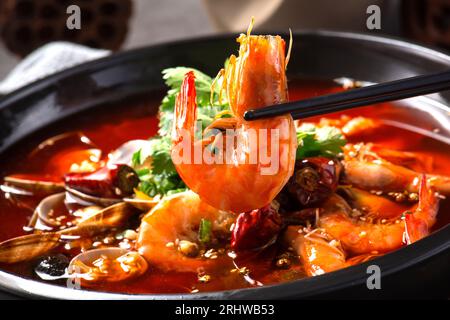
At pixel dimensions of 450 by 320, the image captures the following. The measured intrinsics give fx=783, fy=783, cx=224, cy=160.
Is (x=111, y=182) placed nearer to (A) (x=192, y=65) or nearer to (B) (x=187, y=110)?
(B) (x=187, y=110)

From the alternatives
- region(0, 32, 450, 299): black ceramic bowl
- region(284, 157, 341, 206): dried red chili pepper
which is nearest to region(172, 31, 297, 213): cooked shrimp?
region(284, 157, 341, 206): dried red chili pepper

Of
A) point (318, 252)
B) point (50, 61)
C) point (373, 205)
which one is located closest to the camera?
point (318, 252)

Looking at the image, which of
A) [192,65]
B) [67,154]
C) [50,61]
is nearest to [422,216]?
[67,154]

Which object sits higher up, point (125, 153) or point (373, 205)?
point (125, 153)

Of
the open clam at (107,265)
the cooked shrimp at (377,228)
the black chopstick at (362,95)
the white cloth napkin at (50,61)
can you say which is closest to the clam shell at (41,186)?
the open clam at (107,265)

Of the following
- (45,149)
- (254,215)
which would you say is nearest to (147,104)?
(45,149)
